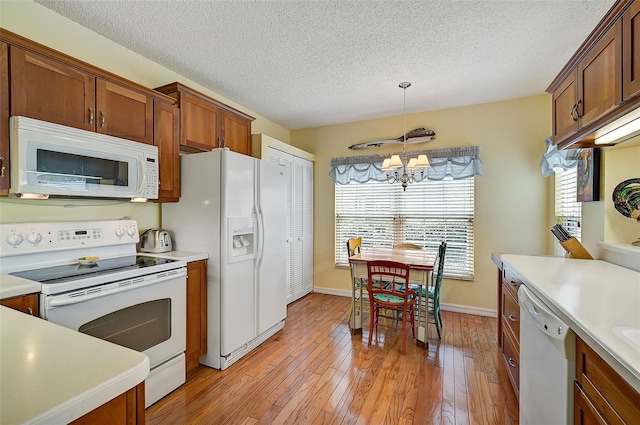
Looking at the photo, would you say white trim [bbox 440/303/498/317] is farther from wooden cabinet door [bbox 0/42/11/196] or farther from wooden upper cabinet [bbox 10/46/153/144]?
wooden cabinet door [bbox 0/42/11/196]

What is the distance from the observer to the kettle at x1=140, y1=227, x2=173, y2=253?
95.3 inches

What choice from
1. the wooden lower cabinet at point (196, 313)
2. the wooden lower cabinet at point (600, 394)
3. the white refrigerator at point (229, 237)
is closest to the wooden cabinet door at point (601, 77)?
the wooden lower cabinet at point (600, 394)

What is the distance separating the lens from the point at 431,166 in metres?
3.77

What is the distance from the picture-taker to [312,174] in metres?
4.60

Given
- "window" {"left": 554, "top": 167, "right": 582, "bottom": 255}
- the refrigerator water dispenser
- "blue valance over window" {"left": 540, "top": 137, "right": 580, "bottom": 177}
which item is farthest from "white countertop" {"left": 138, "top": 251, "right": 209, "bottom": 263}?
"window" {"left": 554, "top": 167, "right": 582, "bottom": 255}

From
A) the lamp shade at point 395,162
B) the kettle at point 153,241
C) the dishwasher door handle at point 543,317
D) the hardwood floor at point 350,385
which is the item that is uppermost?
the lamp shade at point 395,162

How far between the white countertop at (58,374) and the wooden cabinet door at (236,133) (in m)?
2.45

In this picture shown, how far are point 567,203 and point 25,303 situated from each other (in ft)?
13.9

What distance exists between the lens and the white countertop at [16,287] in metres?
1.31

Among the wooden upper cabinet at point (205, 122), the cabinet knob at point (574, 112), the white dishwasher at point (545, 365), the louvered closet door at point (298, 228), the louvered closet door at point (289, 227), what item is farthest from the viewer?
the louvered closet door at point (298, 228)

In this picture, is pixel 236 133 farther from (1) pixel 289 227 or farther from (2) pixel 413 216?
(2) pixel 413 216

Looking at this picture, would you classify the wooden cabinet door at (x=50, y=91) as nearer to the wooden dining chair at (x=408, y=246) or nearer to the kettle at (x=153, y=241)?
the kettle at (x=153, y=241)

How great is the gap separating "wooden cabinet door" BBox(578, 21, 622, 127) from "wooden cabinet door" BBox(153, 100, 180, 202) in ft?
9.39

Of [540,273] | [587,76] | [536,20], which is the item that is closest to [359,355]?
[540,273]
